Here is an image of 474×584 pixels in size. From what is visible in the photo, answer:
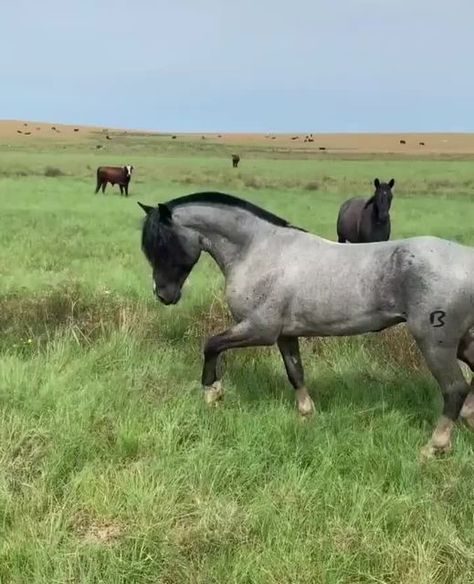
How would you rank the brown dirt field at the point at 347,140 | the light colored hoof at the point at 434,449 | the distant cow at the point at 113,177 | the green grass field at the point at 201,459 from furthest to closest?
the brown dirt field at the point at 347,140, the distant cow at the point at 113,177, the light colored hoof at the point at 434,449, the green grass field at the point at 201,459

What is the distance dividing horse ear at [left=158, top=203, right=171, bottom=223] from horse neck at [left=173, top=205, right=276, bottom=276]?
11 centimetres

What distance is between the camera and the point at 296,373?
562 cm

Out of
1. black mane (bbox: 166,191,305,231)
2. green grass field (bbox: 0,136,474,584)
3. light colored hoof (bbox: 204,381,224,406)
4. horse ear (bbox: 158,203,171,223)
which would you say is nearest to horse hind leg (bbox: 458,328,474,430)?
green grass field (bbox: 0,136,474,584)

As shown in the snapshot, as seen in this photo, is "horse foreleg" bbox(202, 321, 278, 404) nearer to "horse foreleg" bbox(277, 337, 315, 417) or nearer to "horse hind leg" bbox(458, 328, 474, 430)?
"horse foreleg" bbox(277, 337, 315, 417)

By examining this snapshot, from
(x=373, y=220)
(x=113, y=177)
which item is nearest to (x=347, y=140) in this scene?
(x=113, y=177)

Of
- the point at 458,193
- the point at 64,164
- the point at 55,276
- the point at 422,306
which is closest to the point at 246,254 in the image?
the point at 422,306

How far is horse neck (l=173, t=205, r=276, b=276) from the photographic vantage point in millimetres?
5520

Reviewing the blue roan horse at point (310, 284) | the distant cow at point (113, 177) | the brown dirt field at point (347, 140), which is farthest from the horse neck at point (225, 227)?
the brown dirt field at point (347, 140)

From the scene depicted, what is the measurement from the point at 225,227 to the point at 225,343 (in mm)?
949

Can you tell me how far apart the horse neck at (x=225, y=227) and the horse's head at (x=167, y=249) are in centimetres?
8

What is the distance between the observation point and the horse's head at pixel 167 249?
5.39m

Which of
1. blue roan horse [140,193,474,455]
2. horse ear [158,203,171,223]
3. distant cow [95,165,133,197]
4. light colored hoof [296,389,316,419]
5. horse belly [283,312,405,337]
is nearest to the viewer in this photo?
blue roan horse [140,193,474,455]

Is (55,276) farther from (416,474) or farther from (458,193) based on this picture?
(458,193)

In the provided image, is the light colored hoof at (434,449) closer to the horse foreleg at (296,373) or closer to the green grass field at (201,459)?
the green grass field at (201,459)
